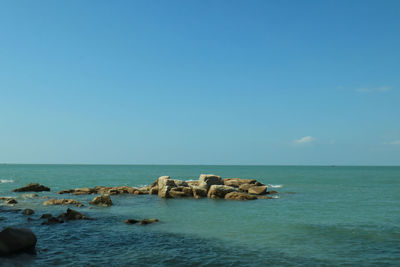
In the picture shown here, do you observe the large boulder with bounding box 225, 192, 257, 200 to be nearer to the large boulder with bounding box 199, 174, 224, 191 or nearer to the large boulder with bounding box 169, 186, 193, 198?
the large boulder with bounding box 199, 174, 224, 191

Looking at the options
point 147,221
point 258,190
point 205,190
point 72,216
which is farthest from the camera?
point 258,190

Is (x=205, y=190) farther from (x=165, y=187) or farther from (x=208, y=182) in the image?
(x=165, y=187)

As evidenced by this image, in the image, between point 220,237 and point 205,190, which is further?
point 205,190

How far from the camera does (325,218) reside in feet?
89.9

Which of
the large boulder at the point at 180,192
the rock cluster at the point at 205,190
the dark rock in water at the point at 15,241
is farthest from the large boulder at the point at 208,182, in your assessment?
the dark rock in water at the point at 15,241

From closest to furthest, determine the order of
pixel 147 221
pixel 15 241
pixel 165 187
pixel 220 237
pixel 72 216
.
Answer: pixel 15 241
pixel 220 237
pixel 147 221
pixel 72 216
pixel 165 187

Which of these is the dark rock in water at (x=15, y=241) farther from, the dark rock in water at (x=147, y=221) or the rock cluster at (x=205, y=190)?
the rock cluster at (x=205, y=190)

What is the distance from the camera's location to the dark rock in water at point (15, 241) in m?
15.7

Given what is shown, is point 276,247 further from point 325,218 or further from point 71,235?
point 71,235

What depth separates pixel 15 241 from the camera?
1602 cm

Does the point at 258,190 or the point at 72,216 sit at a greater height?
the point at 258,190

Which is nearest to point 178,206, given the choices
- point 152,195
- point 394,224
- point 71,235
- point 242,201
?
point 242,201

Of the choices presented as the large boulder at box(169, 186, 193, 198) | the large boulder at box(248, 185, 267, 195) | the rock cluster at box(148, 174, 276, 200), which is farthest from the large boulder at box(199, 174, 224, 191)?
the large boulder at box(248, 185, 267, 195)

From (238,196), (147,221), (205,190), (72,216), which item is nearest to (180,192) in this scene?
(205,190)
